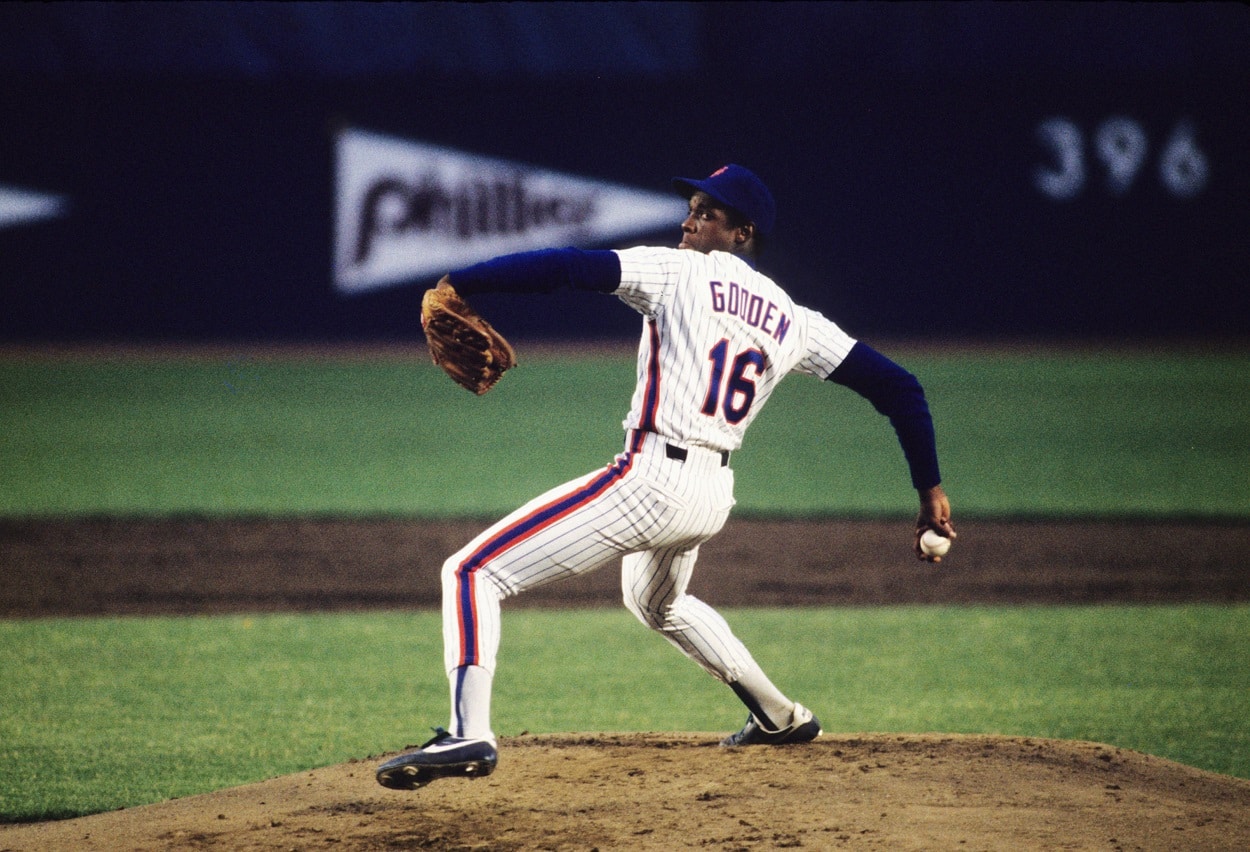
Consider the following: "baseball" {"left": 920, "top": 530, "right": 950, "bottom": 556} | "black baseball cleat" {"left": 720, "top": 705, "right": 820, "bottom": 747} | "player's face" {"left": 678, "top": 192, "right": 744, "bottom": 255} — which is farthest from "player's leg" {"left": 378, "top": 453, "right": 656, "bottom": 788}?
"black baseball cleat" {"left": 720, "top": 705, "right": 820, "bottom": 747}

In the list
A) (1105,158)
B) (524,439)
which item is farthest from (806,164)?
(524,439)

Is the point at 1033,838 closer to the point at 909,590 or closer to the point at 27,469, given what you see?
the point at 909,590

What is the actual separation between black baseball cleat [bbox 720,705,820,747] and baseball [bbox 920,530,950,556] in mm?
711

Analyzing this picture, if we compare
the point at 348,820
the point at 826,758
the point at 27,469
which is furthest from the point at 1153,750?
the point at 27,469

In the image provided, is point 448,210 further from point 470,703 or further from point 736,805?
point 470,703

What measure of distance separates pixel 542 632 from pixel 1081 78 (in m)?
12.9

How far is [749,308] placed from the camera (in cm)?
363

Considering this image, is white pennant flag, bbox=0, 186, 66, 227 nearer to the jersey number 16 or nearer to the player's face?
the player's face

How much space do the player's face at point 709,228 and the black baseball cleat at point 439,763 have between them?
1.39 meters

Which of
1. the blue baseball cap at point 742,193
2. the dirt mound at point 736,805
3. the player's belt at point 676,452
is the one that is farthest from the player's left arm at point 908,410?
the dirt mound at point 736,805

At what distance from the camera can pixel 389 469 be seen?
1061 centimetres

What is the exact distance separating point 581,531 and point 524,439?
816cm

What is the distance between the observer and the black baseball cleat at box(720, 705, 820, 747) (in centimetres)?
423

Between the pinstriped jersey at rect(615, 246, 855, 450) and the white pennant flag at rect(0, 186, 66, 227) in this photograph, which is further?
the white pennant flag at rect(0, 186, 66, 227)
